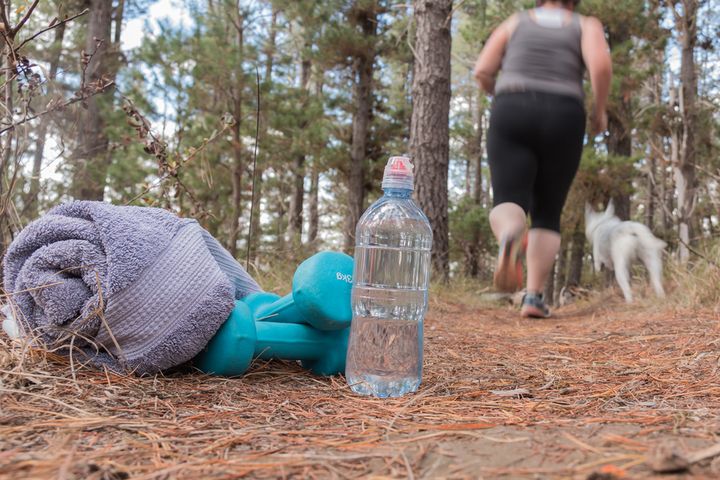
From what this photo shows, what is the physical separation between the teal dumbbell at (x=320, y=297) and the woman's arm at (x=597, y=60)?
6.75 ft

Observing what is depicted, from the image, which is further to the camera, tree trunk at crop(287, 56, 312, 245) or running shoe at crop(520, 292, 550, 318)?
tree trunk at crop(287, 56, 312, 245)

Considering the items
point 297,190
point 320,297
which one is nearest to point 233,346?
point 320,297

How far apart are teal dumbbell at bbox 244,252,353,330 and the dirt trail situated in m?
0.20

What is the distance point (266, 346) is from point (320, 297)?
25cm

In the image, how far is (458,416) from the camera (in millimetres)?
1372

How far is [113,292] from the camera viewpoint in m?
1.62

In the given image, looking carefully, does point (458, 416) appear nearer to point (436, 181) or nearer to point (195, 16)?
point (436, 181)

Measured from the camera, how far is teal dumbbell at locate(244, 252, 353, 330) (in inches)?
70.8

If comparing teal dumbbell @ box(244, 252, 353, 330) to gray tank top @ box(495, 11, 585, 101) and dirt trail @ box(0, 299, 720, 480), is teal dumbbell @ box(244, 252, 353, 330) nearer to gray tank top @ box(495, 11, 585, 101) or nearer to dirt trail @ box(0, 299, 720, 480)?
dirt trail @ box(0, 299, 720, 480)

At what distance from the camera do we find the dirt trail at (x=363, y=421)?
0.97 m

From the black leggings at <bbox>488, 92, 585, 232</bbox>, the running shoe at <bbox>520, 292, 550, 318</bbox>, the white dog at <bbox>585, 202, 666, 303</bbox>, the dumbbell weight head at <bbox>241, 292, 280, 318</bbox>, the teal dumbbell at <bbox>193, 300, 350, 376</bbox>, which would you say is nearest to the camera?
the teal dumbbell at <bbox>193, 300, 350, 376</bbox>

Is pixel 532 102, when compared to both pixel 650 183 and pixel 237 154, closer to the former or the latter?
pixel 237 154

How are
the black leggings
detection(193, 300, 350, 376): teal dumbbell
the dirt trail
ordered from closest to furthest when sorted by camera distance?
the dirt trail, detection(193, 300, 350, 376): teal dumbbell, the black leggings

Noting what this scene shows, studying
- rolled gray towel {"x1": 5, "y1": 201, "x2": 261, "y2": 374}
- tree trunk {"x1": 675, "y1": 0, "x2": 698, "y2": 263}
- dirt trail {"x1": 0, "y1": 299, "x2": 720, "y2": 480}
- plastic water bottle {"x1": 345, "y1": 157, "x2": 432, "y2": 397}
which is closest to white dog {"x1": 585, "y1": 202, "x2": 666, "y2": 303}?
tree trunk {"x1": 675, "y1": 0, "x2": 698, "y2": 263}
